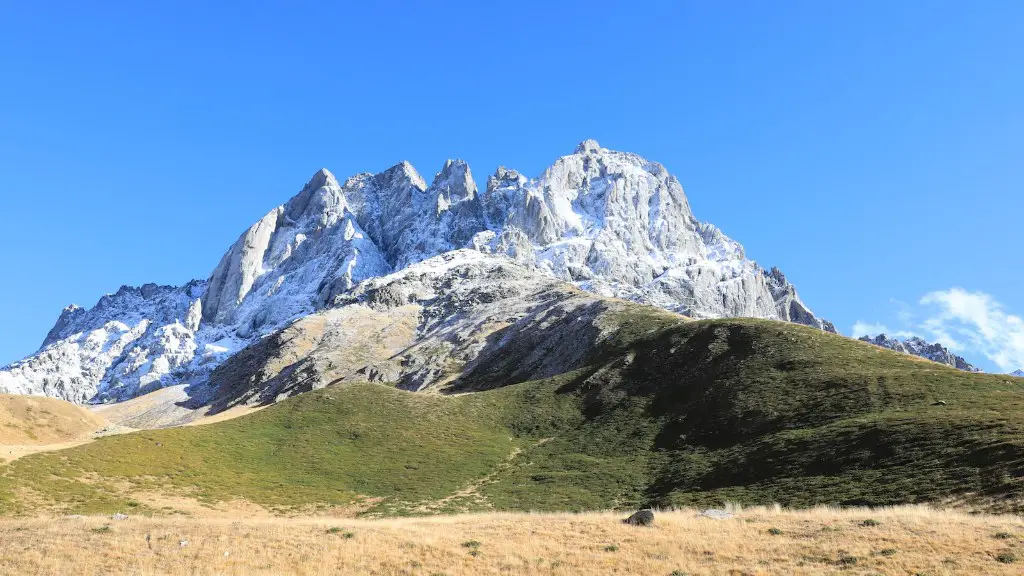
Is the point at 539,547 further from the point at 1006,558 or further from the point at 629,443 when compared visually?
the point at 629,443

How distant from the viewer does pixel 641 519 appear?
120 feet

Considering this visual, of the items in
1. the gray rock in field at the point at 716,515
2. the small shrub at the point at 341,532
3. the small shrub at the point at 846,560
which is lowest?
the small shrub at the point at 341,532

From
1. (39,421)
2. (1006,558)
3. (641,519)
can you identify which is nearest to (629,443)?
(641,519)

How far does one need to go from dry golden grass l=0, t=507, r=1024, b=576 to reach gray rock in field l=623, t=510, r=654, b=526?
1.83ft

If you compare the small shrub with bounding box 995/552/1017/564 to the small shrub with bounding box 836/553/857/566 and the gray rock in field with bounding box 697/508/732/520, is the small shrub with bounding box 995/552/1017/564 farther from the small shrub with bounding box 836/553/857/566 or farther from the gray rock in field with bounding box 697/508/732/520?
the gray rock in field with bounding box 697/508/732/520

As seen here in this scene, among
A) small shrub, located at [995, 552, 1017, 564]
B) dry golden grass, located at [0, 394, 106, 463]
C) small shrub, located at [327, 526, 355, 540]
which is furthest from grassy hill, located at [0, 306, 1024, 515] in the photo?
small shrub, located at [327, 526, 355, 540]

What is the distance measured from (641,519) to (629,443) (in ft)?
160

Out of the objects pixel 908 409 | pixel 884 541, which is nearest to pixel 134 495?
pixel 884 541

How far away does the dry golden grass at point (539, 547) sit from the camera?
26406 mm

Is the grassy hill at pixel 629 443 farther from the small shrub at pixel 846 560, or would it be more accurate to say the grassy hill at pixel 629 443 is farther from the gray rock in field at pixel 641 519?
the gray rock in field at pixel 641 519

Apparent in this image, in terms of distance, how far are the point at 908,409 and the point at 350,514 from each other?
5804cm

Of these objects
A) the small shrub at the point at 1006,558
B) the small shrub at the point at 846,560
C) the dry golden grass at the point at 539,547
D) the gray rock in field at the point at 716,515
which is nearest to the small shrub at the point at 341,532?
the dry golden grass at the point at 539,547

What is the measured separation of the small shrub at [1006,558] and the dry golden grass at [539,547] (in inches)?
3.6

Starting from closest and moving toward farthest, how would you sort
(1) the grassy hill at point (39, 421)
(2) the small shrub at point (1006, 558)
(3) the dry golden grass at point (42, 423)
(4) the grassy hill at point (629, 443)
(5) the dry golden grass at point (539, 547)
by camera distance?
(2) the small shrub at point (1006, 558) → (5) the dry golden grass at point (539, 547) → (4) the grassy hill at point (629, 443) → (3) the dry golden grass at point (42, 423) → (1) the grassy hill at point (39, 421)
